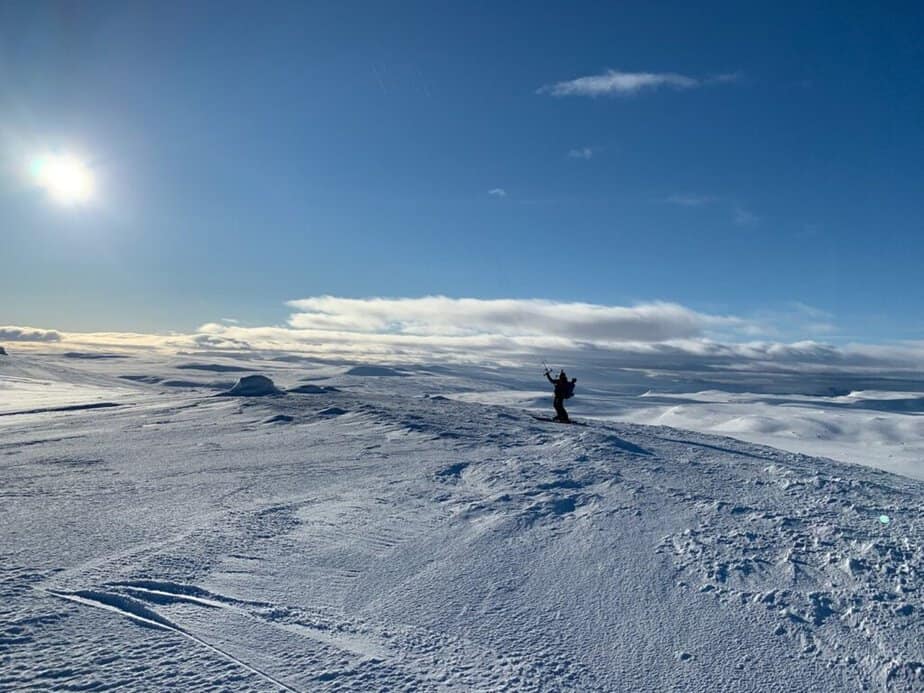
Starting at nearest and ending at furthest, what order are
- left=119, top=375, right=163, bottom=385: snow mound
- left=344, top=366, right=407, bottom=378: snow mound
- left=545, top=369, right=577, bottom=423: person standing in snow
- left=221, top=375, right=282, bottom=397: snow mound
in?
left=545, top=369, right=577, bottom=423: person standing in snow, left=221, top=375, right=282, bottom=397: snow mound, left=119, top=375, right=163, bottom=385: snow mound, left=344, top=366, right=407, bottom=378: snow mound

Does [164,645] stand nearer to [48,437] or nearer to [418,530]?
[418,530]

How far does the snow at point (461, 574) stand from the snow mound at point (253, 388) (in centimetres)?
1214

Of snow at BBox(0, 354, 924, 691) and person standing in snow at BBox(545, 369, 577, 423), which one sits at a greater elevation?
person standing in snow at BBox(545, 369, 577, 423)

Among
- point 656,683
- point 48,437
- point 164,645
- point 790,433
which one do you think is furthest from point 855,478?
point 790,433

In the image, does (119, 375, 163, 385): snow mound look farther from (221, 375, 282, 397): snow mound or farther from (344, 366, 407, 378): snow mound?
(221, 375, 282, 397): snow mound

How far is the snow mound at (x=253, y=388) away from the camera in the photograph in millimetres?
21359

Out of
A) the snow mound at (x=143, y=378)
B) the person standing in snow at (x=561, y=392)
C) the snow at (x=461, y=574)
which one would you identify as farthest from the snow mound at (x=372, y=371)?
the snow at (x=461, y=574)

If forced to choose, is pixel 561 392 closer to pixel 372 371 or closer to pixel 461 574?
pixel 461 574

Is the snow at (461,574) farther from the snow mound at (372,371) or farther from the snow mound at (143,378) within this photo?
the snow mound at (372,371)

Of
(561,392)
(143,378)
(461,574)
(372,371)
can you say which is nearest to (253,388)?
(561,392)

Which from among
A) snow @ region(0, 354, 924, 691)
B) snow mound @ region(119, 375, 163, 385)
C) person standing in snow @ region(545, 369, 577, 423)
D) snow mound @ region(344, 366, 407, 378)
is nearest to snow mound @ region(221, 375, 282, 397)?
person standing in snow @ region(545, 369, 577, 423)

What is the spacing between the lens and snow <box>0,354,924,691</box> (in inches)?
145

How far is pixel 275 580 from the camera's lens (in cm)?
473

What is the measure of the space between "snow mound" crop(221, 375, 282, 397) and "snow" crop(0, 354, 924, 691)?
39.8 feet
